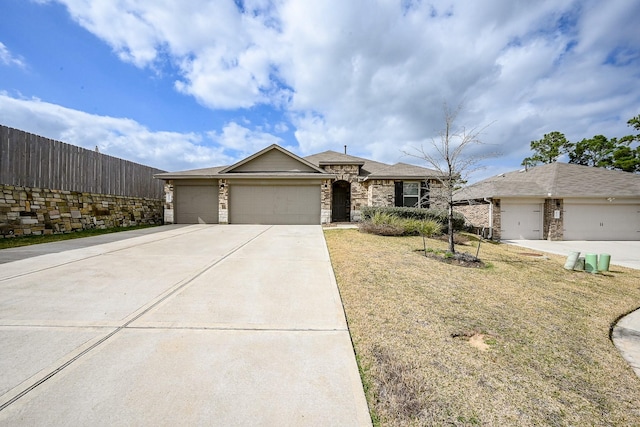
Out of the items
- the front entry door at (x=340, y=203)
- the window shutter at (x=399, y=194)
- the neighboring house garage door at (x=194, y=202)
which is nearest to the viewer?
the window shutter at (x=399, y=194)

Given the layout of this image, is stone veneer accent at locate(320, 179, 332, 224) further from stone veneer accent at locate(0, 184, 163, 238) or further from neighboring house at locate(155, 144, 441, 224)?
stone veneer accent at locate(0, 184, 163, 238)

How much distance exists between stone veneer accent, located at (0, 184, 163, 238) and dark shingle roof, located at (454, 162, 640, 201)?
56.2ft

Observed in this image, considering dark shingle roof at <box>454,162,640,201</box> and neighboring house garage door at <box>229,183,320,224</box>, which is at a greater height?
dark shingle roof at <box>454,162,640,201</box>

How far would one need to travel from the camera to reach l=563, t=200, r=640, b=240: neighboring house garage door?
13.2 m

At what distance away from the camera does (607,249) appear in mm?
10664

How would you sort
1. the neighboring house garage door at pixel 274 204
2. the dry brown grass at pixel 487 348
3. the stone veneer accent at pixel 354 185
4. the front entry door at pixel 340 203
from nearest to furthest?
1. the dry brown grass at pixel 487 348
2. the neighboring house garage door at pixel 274 204
3. the stone veneer accent at pixel 354 185
4. the front entry door at pixel 340 203

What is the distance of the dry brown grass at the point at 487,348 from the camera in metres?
1.99

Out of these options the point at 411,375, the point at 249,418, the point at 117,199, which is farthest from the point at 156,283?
the point at 117,199

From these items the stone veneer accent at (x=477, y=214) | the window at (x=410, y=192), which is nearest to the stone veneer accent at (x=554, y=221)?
the stone veneer accent at (x=477, y=214)

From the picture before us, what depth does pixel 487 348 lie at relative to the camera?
2.80m

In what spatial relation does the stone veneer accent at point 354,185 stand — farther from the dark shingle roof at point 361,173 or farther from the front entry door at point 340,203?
the front entry door at point 340,203

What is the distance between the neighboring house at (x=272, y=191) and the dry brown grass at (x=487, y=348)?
911cm

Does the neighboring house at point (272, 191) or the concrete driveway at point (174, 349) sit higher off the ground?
the neighboring house at point (272, 191)

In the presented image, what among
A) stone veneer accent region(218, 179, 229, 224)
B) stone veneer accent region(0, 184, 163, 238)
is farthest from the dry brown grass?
stone veneer accent region(0, 184, 163, 238)
